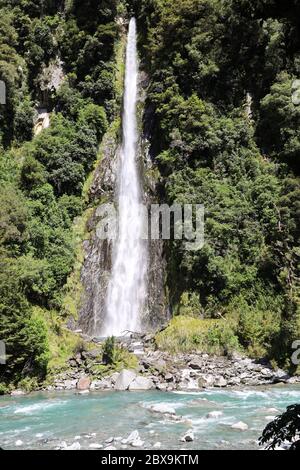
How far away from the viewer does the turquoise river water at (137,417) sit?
36.7ft

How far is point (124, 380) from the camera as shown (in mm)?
19125

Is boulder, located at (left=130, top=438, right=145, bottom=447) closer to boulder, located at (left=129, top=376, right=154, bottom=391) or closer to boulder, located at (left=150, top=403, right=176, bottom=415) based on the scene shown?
boulder, located at (left=150, top=403, right=176, bottom=415)

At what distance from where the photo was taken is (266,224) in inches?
1078

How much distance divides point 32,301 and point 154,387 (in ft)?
32.1

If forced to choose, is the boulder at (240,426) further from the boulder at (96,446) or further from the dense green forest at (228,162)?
the dense green forest at (228,162)

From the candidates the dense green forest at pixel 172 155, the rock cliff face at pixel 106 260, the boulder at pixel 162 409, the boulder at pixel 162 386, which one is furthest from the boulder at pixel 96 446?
the rock cliff face at pixel 106 260

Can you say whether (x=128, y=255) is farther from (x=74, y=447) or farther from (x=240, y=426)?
(x=74, y=447)

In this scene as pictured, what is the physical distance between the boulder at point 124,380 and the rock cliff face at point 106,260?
717 cm

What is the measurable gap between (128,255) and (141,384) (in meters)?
11.6

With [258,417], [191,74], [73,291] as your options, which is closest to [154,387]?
[258,417]

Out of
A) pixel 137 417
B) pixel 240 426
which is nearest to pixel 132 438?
pixel 137 417

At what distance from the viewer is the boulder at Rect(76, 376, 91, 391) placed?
1935cm

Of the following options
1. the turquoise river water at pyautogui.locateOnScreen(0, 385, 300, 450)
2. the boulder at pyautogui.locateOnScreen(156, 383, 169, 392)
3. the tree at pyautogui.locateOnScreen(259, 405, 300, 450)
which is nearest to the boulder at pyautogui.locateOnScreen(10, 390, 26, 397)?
the turquoise river water at pyautogui.locateOnScreen(0, 385, 300, 450)

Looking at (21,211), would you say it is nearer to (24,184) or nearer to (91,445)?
(24,184)
